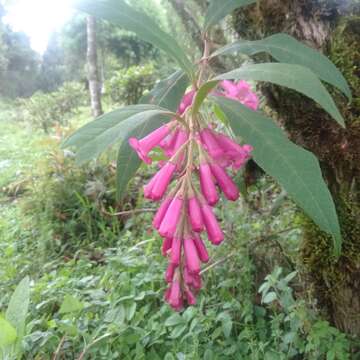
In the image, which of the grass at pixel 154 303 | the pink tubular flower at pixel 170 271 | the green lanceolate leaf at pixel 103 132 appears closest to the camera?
the green lanceolate leaf at pixel 103 132

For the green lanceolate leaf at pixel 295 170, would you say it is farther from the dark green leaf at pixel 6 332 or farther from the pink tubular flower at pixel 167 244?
the dark green leaf at pixel 6 332

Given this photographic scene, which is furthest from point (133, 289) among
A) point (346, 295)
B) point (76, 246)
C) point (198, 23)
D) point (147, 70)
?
point (147, 70)

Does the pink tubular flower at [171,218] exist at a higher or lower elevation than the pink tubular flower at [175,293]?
higher

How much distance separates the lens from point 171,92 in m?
0.97

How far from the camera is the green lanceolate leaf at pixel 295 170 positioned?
62 cm

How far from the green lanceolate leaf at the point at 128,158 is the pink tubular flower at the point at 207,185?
0.20m

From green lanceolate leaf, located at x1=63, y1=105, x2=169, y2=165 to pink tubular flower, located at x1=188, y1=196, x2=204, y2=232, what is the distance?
173 mm

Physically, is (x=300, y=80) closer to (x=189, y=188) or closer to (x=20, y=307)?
(x=189, y=188)

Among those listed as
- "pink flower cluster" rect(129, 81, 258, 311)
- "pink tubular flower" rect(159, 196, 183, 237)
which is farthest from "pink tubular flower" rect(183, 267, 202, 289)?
"pink tubular flower" rect(159, 196, 183, 237)

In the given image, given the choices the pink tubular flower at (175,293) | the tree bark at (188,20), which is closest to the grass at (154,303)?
the pink tubular flower at (175,293)

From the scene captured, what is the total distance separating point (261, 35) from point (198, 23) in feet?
6.31

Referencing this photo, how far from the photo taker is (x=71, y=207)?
3.16 meters

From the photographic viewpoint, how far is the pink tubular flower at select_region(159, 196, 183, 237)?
73cm

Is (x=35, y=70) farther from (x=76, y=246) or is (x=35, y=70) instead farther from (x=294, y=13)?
(x=294, y=13)
